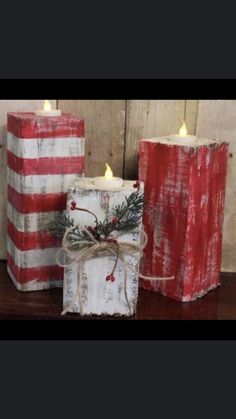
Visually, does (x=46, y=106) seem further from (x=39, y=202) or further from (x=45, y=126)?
(x=39, y=202)

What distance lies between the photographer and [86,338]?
51.2 inches

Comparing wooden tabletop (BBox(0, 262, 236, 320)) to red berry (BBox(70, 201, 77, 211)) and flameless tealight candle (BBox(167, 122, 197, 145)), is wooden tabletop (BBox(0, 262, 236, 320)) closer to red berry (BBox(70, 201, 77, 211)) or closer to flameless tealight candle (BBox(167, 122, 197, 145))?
red berry (BBox(70, 201, 77, 211))

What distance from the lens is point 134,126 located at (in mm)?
1553

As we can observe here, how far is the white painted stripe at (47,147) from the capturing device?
137 cm

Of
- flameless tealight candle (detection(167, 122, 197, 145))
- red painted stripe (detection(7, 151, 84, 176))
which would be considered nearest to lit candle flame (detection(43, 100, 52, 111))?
red painted stripe (detection(7, 151, 84, 176))

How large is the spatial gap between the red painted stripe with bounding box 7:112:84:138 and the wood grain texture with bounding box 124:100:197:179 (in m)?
0.18

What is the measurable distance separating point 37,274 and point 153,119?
0.41 metres

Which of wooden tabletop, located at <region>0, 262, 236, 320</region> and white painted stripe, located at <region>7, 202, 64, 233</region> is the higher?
white painted stripe, located at <region>7, 202, 64, 233</region>

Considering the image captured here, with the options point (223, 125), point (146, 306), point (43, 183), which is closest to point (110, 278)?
point (146, 306)

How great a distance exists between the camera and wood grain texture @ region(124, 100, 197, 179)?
5.04ft

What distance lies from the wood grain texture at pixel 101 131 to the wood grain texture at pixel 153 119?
0.02 m

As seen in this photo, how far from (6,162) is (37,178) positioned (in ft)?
0.69

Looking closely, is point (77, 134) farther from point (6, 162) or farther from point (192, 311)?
point (192, 311)

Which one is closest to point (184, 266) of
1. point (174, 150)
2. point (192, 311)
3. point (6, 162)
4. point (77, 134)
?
point (192, 311)
